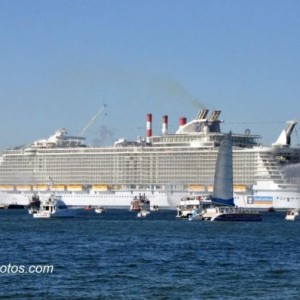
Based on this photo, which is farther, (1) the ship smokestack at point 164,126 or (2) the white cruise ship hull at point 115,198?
(1) the ship smokestack at point 164,126

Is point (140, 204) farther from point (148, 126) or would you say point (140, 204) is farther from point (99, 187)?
point (148, 126)

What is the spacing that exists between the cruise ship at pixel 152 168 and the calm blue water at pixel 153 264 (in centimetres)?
6049

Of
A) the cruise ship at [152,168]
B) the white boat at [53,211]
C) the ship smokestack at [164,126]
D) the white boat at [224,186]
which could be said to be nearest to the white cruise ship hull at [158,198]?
the cruise ship at [152,168]

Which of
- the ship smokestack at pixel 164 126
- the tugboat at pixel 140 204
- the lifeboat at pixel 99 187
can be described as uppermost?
the ship smokestack at pixel 164 126

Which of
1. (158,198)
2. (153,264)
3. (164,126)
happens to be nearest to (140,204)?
(158,198)

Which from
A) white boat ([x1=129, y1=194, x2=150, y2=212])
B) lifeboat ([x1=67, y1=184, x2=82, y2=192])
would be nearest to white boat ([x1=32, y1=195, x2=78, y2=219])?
white boat ([x1=129, y1=194, x2=150, y2=212])

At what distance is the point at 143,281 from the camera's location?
41.0 meters

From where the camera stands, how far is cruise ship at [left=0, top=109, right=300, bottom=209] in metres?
133

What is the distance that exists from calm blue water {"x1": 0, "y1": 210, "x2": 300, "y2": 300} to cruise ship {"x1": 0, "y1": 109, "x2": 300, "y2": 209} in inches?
2381

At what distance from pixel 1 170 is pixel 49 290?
4911 inches

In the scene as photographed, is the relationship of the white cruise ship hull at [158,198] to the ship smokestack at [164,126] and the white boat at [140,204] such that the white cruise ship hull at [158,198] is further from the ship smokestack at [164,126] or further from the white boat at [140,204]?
the ship smokestack at [164,126]

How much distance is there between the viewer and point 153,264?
154 ft

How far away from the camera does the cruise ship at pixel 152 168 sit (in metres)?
133

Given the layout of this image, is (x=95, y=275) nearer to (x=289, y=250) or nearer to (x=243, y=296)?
(x=243, y=296)
